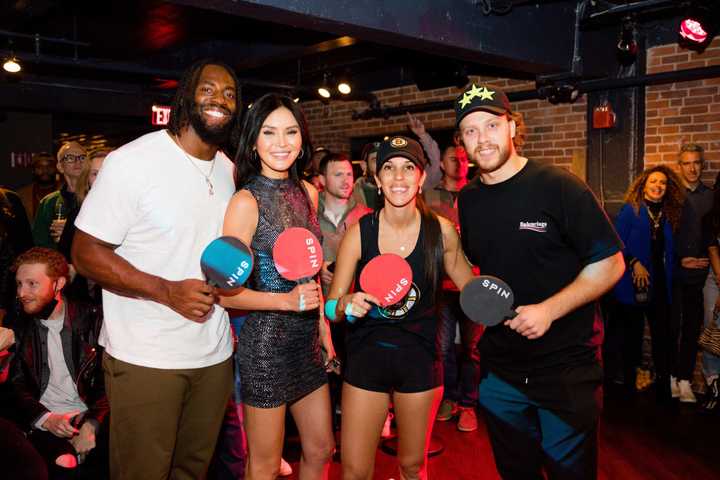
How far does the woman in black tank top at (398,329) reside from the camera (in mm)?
2520

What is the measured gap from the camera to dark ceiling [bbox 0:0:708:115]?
443 centimetres

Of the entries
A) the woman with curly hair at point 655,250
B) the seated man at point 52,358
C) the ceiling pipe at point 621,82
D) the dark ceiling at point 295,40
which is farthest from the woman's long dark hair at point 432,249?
the ceiling pipe at point 621,82

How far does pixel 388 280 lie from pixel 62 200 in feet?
11.5

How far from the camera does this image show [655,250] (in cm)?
564

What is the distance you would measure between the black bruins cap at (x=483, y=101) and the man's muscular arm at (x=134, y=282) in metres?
1.22

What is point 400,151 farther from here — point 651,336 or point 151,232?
point 651,336

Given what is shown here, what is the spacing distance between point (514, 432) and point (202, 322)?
1.33 metres

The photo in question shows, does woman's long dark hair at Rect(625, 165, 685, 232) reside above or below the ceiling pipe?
below

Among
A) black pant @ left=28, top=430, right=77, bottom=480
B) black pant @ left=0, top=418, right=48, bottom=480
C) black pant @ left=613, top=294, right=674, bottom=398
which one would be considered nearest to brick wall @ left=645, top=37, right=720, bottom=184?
black pant @ left=613, top=294, right=674, bottom=398

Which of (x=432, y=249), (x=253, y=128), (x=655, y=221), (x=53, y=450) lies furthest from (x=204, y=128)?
(x=655, y=221)

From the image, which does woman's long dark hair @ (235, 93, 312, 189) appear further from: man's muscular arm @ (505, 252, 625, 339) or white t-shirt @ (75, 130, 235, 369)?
man's muscular arm @ (505, 252, 625, 339)

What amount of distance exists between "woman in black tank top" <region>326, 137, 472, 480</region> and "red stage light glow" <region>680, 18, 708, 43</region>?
13.7 feet

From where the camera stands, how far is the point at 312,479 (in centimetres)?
254

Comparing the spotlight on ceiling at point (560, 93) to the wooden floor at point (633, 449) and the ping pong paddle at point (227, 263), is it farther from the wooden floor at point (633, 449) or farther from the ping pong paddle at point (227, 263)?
the ping pong paddle at point (227, 263)
